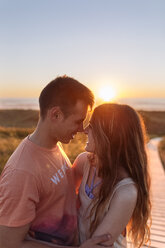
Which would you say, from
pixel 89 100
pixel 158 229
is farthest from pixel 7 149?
pixel 89 100

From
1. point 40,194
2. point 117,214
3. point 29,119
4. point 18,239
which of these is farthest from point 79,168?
point 29,119

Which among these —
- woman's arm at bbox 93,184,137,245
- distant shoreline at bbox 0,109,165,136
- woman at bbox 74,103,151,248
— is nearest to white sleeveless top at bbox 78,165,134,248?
woman at bbox 74,103,151,248

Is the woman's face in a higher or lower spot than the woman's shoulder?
higher

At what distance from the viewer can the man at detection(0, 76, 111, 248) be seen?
1.70m

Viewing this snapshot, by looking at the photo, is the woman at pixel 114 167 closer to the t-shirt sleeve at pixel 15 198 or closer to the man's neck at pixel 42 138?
the man's neck at pixel 42 138

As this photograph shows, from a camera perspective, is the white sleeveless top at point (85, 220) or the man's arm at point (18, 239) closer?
the man's arm at point (18, 239)

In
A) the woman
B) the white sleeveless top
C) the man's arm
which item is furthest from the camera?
the white sleeveless top

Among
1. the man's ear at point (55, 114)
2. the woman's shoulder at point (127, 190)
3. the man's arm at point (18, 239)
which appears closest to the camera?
the man's arm at point (18, 239)

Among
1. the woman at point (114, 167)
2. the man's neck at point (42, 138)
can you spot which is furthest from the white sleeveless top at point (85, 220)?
the man's neck at point (42, 138)

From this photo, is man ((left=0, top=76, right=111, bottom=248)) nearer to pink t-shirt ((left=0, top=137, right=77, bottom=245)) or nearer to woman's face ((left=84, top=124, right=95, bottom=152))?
pink t-shirt ((left=0, top=137, right=77, bottom=245))

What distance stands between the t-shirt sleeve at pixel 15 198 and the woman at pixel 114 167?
0.45 meters

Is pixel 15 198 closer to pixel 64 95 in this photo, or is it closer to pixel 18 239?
pixel 18 239

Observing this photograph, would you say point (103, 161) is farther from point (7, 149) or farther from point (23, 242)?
point (7, 149)

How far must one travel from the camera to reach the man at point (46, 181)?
1702 millimetres
